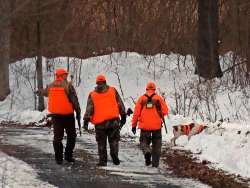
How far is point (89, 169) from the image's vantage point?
11680mm

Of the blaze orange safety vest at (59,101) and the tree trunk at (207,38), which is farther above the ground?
the tree trunk at (207,38)

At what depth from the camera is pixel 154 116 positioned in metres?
12.3

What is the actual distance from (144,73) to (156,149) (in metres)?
18.1

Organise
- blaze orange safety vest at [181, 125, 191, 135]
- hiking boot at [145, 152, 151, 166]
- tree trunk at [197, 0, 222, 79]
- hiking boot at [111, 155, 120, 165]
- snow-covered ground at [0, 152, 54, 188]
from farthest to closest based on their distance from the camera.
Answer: tree trunk at [197, 0, 222, 79] → blaze orange safety vest at [181, 125, 191, 135] → hiking boot at [145, 152, 151, 166] → hiking boot at [111, 155, 120, 165] → snow-covered ground at [0, 152, 54, 188]

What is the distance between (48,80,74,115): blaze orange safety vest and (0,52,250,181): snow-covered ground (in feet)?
10.6

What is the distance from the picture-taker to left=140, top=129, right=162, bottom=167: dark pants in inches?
480

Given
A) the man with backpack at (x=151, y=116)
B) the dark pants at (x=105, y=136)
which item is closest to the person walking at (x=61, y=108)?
the dark pants at (x=105, y=136)

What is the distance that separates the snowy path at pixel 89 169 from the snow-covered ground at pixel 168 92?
1.88 m

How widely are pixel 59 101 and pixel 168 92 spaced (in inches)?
606

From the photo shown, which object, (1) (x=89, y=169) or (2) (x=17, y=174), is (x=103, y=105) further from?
(2) (x=17, y=174)

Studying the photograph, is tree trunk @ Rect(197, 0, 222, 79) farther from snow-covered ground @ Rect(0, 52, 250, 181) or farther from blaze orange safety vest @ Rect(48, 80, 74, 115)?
blaze orange safety vest @ Rect(48, 80, 74, 115)

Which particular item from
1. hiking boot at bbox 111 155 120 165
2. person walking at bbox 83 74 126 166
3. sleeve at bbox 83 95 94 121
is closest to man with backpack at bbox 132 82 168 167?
person walking at bbox 83 74 126 166

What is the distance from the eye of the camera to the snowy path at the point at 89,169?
33.9ft

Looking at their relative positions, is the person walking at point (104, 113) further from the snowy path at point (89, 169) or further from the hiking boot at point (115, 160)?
the snowy path at point (89, 169)
